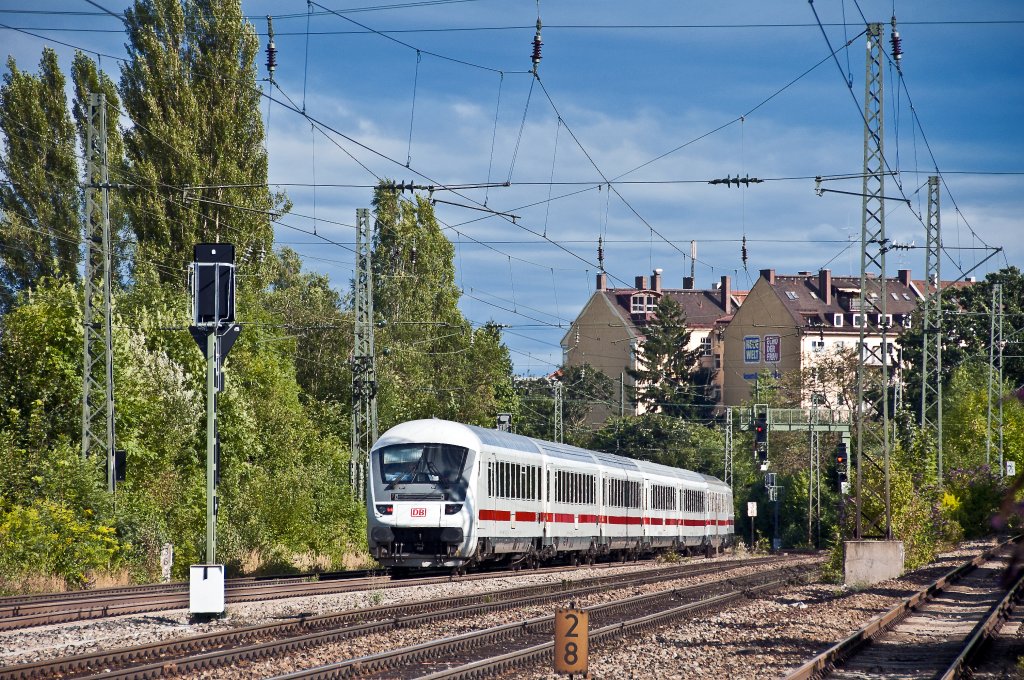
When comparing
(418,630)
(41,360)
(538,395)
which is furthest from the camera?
(538,395)

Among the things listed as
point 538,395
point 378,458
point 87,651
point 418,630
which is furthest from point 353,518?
point 538,395

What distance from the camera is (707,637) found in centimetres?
1619

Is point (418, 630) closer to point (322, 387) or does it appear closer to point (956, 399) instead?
point (322, 387)

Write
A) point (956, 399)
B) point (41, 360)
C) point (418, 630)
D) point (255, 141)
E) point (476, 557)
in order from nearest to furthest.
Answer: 1. point (418, 630)
2. point (476, 557)
3. point (41, 360)
4. point (255, 141)
5. point (956, 399)

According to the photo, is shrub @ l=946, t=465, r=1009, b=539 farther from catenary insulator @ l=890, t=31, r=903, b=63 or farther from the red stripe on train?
catenary insulator @ l=890, t=31, r=903, b=63

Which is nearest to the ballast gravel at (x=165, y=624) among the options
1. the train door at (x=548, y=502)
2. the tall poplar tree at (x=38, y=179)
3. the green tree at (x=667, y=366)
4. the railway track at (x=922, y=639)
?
the train door at (x=548, y=502)

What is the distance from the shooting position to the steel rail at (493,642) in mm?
11984

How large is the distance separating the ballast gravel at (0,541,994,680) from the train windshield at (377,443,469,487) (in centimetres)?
264

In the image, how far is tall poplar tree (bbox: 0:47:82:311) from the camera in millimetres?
49031

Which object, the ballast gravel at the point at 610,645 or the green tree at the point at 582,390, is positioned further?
the green tree at the point at 582,390

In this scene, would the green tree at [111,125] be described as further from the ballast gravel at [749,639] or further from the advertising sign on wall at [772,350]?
the advertising sign on wall at [772,350]

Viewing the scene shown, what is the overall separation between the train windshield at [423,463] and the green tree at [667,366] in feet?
241

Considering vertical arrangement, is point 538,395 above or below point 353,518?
above

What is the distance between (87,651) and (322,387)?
148 ft
